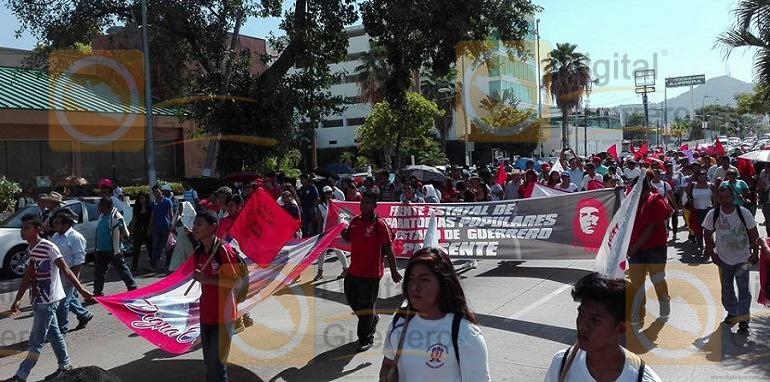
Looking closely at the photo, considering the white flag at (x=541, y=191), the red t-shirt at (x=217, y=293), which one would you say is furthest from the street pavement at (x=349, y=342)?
the white flag at (x=541, y=191)

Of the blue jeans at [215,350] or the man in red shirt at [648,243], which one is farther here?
the man in red shirt at [648,243]

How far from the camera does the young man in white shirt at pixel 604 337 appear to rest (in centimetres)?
288

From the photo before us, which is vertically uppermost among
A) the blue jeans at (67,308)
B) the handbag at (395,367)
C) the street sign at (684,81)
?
the street sign at (684,81)

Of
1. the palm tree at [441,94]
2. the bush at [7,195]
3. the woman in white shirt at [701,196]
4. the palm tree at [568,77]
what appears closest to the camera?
the woman in white shirt at [701,196]

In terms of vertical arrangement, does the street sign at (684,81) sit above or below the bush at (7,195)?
above

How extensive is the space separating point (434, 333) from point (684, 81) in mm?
97719

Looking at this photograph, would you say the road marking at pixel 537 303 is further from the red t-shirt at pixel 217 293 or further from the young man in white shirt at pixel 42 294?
the young man in white shirt at pixel 42 294

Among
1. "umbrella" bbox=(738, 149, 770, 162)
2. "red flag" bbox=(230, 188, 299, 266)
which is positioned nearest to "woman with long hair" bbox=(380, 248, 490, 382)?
"red flag" bbox=(230, 188, 299, 266)

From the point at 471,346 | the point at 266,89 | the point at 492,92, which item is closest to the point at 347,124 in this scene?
the point at 492,92

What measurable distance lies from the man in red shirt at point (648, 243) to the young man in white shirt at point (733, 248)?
51 cm

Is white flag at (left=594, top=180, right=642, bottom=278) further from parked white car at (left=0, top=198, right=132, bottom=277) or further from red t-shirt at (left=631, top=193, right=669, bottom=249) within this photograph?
parked white car at (left=0, top=198, right=132, bottom=277)

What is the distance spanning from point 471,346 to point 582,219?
24.5 ft

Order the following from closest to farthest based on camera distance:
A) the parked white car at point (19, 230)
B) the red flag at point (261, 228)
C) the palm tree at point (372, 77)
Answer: the red flag at point (261, 228) < the parked white car at point (19, 230) < the palm tree at point (372, 77)

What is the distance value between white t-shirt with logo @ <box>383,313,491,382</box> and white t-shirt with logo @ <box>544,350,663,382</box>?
0.35m
